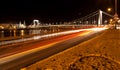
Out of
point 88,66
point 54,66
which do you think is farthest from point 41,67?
point 88,66

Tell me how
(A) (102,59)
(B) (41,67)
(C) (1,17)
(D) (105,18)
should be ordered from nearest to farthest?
1. (B) (41,67)
2. (A) (102,59)
3. (D) (105,18)
4. (C) (1,17)

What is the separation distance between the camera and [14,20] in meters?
173

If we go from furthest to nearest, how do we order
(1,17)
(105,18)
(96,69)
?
1. (1,17)
2. (105,18)
3. (96,69)

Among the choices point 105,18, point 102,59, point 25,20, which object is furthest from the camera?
point 25,20

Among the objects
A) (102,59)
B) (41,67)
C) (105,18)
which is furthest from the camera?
(105,18)

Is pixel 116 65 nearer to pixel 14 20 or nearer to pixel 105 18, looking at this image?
pixel 105 18

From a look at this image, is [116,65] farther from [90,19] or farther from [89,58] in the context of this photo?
[90,19]

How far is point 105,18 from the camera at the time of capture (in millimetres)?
135750

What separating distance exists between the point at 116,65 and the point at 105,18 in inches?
5025

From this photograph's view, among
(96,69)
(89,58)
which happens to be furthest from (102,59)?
(96,69)

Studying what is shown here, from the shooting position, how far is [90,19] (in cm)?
13888

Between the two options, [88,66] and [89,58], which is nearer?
[88,66]

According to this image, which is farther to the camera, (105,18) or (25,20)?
(25,20)

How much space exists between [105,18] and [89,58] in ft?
414
